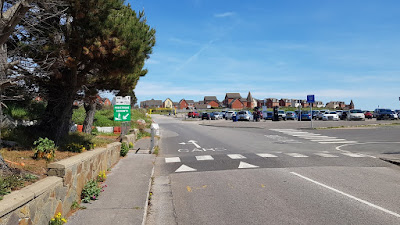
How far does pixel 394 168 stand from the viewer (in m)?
10.8

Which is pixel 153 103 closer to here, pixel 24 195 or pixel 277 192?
pixel 277 192

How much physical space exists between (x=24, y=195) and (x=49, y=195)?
0.71 meters

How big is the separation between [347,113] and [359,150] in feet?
128

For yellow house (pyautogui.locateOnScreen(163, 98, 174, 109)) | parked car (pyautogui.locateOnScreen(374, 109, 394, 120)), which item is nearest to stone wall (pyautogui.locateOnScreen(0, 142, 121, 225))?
parked car (pyautogui.locateOnScreen(374, 109, 394, 120))

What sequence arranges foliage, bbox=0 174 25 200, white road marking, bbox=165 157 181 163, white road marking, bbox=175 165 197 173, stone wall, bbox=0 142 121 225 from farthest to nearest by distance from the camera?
1. white road marking, bbox=165 157 181 163
2. white road marking, bbox=175 165 197 173
3. foliage, bbox=0 174 25 200
4. stone wall, bbox=0 142 121 225

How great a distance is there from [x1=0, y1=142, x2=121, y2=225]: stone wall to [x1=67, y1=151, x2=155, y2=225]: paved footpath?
0.37 m

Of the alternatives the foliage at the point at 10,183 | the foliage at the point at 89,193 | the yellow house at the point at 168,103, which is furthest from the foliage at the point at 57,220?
the yellow house at the point at 168,103

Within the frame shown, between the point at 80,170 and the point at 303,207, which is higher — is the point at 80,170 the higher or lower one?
the higher one

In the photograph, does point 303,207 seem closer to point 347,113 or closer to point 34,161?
point 34,161

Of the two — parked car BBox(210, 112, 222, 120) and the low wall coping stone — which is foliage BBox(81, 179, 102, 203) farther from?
parked car BBox(210, 112, 222, 120)

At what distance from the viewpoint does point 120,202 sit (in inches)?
249

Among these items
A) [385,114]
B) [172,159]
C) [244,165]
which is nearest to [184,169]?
[244,165]

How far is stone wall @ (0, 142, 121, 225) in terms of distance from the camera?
146 inches

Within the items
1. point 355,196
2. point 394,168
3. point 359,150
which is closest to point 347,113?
point 359,150
